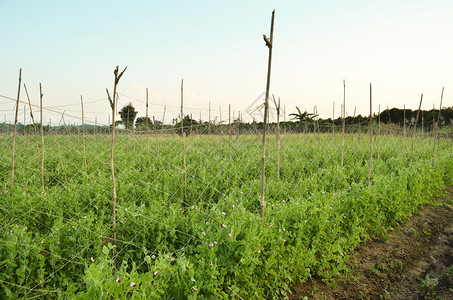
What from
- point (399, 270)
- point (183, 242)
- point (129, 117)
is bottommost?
point (399, 270)

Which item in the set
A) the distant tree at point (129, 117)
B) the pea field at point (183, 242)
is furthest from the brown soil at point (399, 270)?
the distant tree at point (129, 117)

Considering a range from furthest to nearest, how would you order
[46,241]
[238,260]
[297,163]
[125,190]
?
[297,163]
[125,190]
[46,241]
[238,260]

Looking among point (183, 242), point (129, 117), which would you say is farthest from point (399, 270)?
point (129, 117)

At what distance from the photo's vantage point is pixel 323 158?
8.83 m

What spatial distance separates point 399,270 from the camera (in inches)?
140

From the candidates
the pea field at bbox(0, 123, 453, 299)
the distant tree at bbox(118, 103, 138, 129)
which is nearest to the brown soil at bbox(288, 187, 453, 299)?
the pea field at bbox(0, 123, 453, 299)

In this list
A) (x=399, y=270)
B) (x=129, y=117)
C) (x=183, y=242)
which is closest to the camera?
(x=183, y=242)

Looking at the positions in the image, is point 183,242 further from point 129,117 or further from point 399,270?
point 129,117

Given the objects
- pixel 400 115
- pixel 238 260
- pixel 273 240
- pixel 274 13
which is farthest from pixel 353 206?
pixel 400 115

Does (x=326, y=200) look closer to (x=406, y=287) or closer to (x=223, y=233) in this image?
(x=406, y=287)

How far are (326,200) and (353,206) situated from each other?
441 mm

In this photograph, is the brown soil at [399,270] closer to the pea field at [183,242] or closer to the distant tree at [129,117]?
the pea field at [183,242]

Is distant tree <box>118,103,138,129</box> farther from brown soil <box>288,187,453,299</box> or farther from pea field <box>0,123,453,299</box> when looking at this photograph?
brown soil <box>288,187,453,299</box>

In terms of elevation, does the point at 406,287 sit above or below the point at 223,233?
below
